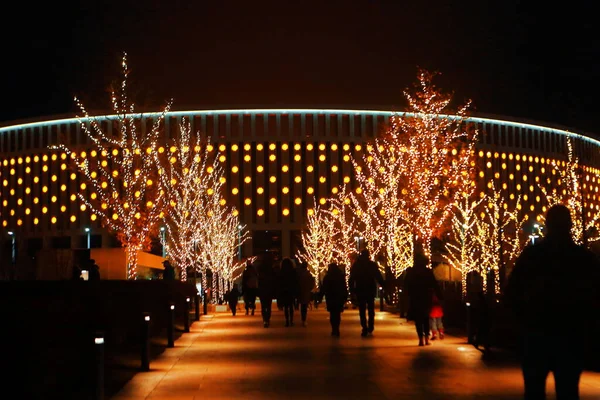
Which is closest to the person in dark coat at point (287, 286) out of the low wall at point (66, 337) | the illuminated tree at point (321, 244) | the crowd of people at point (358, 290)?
the crowd of people at point (358, 290)

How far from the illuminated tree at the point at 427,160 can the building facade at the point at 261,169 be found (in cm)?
6498

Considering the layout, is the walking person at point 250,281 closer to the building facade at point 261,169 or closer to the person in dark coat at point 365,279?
the person in dark coat at point 365,279

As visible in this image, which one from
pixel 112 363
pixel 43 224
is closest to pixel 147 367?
pixel 112 363

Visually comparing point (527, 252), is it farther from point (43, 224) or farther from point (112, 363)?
point (43, 224)

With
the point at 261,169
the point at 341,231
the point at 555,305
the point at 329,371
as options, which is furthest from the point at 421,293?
the point at 261,169

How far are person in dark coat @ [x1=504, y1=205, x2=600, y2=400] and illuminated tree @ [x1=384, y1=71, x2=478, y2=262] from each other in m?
26.8

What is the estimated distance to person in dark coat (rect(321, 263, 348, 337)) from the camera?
23.2 meters

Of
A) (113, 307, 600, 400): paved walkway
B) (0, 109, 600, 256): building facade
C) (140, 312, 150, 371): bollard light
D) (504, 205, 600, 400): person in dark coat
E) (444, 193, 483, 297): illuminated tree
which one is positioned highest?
(0, 109, 600, 256): building facade

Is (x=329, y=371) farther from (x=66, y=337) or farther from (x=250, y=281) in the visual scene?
(x=250, y=281)

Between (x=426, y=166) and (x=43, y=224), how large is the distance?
3238 inches

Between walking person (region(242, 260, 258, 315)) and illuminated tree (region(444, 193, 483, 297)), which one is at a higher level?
illuminated tree (region(444, 193, 483, 297))

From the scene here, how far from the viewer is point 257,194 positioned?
10506cm

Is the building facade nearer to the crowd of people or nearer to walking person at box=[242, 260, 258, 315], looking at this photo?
walking person at box=[242, 260, 258, 315]

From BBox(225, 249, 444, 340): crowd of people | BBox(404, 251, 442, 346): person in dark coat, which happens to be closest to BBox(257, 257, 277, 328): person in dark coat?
BBox(225, 249, 444, 340): crowd of people
